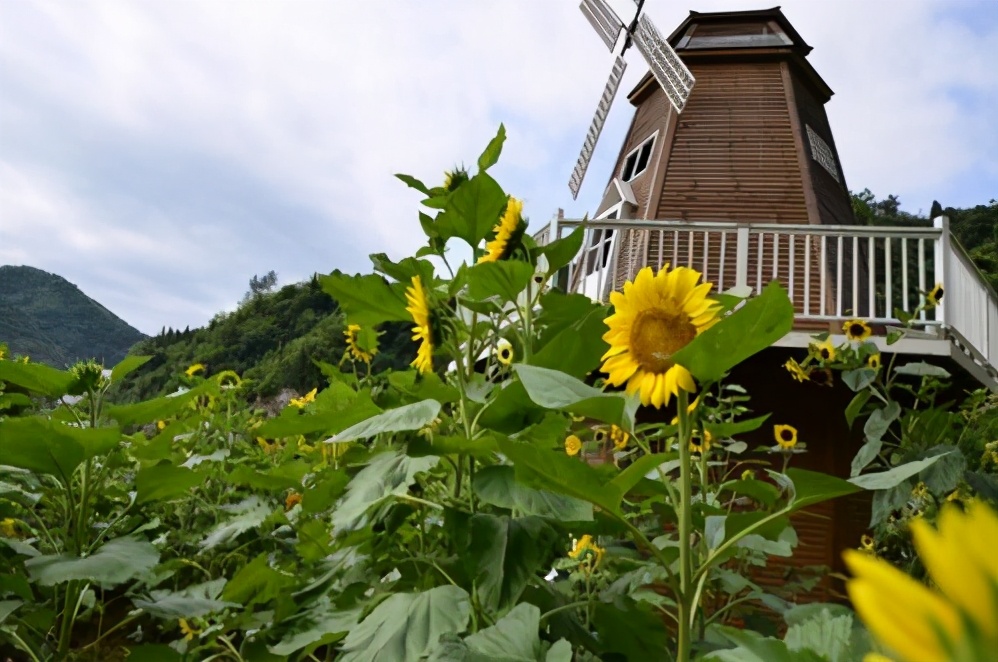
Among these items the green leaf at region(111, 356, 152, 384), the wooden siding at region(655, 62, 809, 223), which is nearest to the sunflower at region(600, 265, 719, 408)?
the green leaf at region(111, 356, 152, 384)

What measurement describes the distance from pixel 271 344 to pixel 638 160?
899cm

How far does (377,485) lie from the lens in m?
0.74

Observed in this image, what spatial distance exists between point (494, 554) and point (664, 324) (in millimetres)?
305

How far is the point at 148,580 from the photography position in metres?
1.17

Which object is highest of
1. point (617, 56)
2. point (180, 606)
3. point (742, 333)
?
point (617, 56)

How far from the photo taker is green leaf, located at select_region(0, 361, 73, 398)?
1035 mm

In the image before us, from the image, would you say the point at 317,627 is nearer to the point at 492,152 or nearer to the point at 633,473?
the point at 633,473

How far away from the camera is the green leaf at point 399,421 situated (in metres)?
0.71

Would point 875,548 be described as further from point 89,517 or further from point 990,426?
point 89,517

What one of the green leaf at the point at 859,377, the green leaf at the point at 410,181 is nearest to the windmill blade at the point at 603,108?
the green leaf at the point at 859,377

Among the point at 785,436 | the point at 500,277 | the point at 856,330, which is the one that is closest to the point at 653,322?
the point at 500,277

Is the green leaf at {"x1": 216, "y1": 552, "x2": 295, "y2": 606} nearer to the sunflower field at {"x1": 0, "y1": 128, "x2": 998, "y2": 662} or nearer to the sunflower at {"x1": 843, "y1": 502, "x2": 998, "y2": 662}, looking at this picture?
the sunflower field at {"x1": 0, "y1": 128, "x2": 998, "y2": 662}

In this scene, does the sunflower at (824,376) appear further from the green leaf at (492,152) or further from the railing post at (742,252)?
the green leaf at (492,152)

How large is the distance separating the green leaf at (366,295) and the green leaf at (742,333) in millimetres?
411
